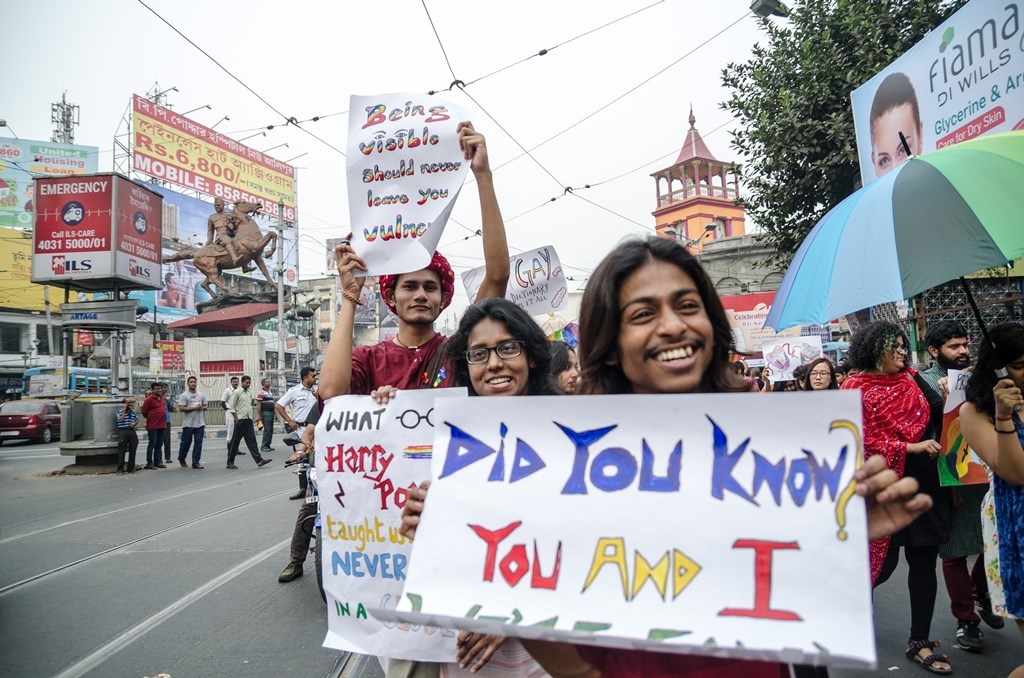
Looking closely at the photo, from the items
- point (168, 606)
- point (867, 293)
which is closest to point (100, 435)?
point (168, 606)

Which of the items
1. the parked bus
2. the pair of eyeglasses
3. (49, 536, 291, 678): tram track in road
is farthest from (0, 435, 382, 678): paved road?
the parked bus

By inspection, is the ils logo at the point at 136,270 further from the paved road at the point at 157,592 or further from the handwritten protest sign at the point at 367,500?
the handwritten protest sign at the point at 367,500

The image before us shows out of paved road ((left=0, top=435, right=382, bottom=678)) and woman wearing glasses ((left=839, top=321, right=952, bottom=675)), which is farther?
paved road ((left=0, top=435, right=382, bottom=678))

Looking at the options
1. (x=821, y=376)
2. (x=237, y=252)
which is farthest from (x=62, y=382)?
(x=821, y=376)

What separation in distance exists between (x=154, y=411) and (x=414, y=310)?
1297cm

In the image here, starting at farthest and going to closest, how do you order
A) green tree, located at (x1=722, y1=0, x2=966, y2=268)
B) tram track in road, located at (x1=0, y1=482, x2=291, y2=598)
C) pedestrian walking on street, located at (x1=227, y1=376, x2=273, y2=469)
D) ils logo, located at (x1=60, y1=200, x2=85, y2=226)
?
1. ils logo, located at (x1=60, y1=200, x2=85, y2=226)
2. pedestrian walking on street, located at (x1=227, y1=376, x2=273, y2=469)
3. green tree, located at (x1=722, y1=0, x2=966, y2=268)
4. tram track in road, located at (x1=0, y1=482, x2=291, y2=598)

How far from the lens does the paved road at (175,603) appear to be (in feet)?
11.6

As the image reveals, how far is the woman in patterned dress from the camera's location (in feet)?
8.38

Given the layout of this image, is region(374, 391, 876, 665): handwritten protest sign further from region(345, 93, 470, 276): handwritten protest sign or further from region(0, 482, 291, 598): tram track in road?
region(0, 482, 291, 598): tram track in road

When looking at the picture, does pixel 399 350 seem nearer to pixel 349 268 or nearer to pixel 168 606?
pixel 349 268

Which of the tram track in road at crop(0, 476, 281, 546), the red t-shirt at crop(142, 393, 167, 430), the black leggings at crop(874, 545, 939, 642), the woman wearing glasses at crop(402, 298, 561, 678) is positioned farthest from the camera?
the red t-shirt at crop(142, 393, 167, 430)

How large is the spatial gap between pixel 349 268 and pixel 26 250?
47.7 meters

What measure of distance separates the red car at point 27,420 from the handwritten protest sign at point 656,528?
82.5 feet

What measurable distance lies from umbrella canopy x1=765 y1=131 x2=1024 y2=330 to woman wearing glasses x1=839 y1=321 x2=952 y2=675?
4.20 ft
